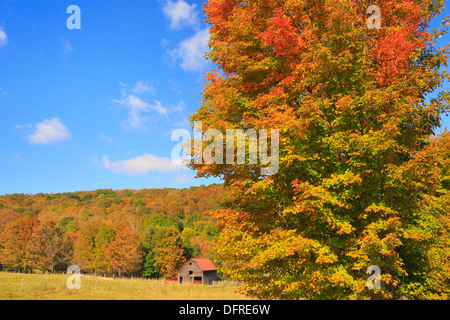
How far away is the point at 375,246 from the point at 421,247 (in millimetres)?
8539

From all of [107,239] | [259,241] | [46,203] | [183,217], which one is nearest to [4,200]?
[46,203]

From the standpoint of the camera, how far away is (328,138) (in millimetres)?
10422

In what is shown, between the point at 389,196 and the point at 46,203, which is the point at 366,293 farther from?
the point at 46,203

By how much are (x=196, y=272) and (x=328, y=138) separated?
66706 millimetres

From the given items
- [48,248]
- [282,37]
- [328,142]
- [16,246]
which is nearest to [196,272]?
[48,248]

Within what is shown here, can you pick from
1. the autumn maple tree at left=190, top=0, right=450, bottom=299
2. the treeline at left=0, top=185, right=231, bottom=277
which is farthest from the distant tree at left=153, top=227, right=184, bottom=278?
the autumn maple tree at left=190, top=0, right=450, bottom=299

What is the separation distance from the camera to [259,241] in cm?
1112

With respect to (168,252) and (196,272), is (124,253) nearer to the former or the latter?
(168,252)

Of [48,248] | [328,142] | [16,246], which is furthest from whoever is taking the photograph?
[16,246]

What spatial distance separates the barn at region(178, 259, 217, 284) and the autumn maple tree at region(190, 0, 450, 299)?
61.3 meters

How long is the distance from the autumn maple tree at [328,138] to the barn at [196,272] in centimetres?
6130

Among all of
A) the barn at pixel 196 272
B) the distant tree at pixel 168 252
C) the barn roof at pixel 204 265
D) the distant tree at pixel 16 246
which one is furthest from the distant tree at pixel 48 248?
the barn roof at pixel 204 265

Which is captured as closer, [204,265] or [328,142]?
[328,142]

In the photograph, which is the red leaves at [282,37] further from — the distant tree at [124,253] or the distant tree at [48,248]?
the distant tree at [48,248]
